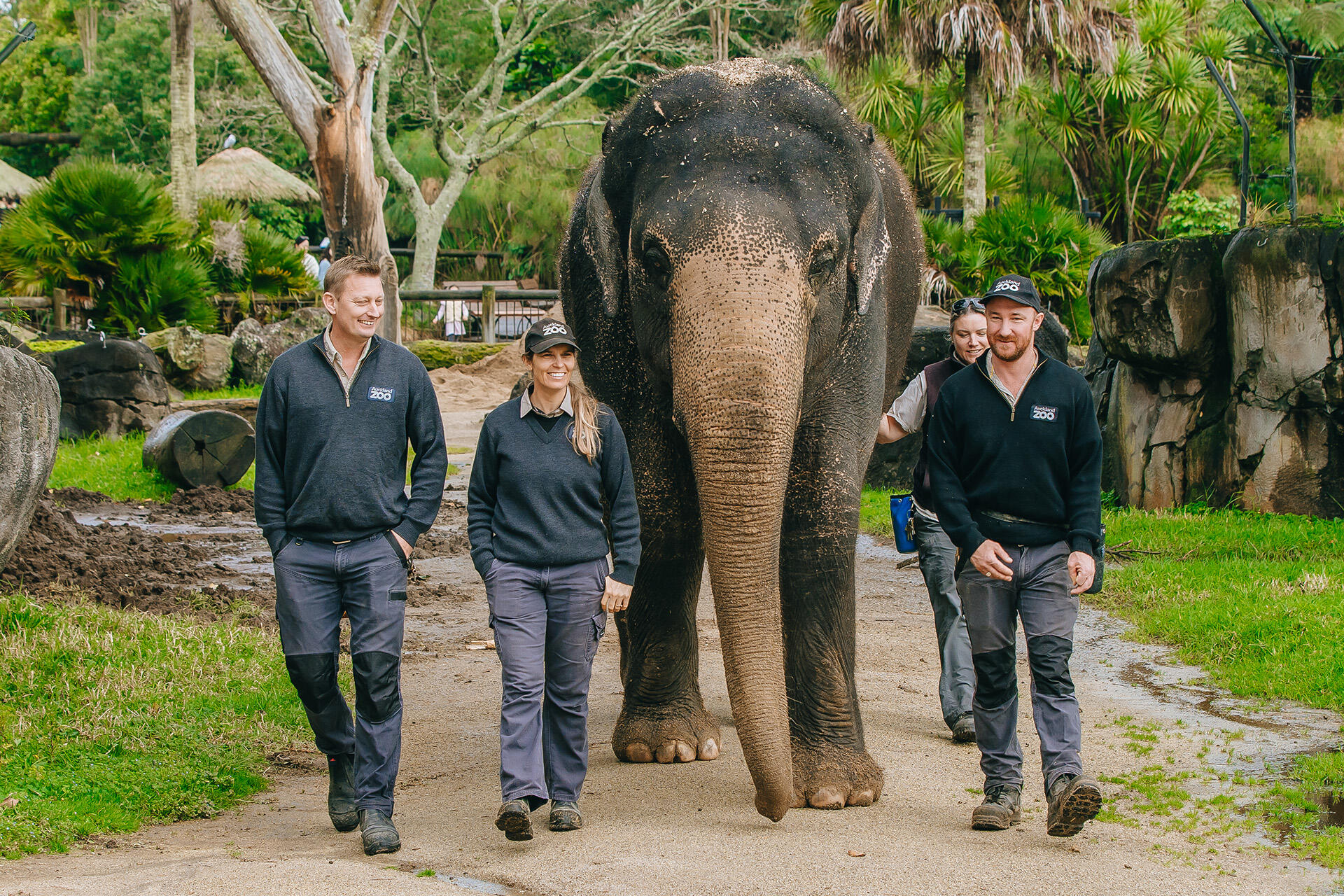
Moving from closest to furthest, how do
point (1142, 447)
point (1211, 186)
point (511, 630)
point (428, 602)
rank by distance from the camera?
point (511, 630) < point (428, 602) < point (1142, 447) < point (1211, 186)

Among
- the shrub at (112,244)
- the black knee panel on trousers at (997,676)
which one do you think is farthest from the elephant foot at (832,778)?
the shrub at (112,244)

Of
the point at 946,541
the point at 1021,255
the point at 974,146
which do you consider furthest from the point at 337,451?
the point at 974,146

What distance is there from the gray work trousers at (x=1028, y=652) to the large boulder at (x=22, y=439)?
16.5 feet

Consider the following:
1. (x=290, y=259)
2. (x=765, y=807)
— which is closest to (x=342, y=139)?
(x=290, y=259)

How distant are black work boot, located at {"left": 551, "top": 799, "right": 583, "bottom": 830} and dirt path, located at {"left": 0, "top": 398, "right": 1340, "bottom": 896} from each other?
5cm

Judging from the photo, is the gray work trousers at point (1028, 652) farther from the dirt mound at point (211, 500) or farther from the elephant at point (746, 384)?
the dirt mound at point (211, 500)

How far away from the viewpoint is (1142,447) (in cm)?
1219

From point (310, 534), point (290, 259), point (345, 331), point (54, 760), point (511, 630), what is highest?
point (290, 259)

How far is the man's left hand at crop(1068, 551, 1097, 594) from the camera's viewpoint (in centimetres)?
443

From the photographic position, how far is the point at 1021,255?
61.5 feet

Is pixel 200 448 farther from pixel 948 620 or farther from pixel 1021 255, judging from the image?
pixel 1021 255

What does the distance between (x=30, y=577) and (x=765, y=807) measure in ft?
18.6

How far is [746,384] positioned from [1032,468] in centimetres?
106

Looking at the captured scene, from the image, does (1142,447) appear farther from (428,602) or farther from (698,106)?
(698,106)
